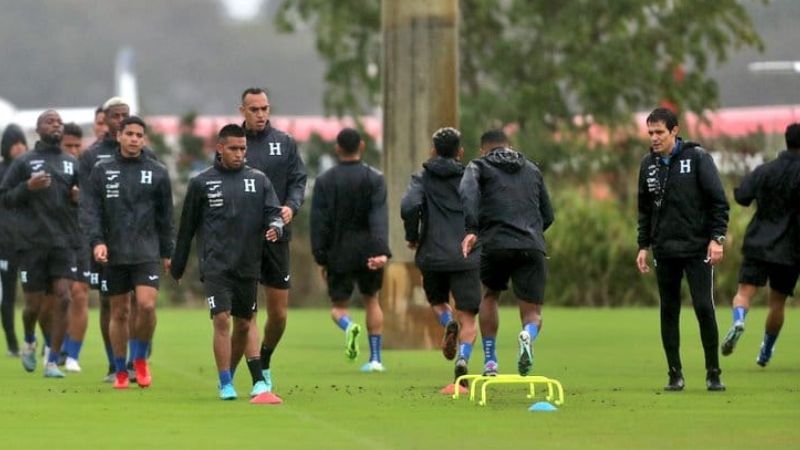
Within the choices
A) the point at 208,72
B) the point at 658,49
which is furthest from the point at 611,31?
the point at 208,72

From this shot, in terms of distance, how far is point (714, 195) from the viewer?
16.4 meters

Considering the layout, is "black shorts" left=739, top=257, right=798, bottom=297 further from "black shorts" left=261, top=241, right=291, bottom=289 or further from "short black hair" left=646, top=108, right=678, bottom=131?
"black shorts" left=261, top=241, right=291, bottom=289

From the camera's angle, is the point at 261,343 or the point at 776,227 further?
the point at 776,227

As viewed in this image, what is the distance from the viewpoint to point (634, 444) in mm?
12555

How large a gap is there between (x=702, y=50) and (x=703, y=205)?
32559mm

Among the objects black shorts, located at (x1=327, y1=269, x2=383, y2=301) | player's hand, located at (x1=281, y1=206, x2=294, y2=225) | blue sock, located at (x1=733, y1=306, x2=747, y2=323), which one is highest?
player's hand, located at (x1=281, y1=206, x2=294, y2=225)

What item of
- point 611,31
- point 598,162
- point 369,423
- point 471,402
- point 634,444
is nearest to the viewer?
point 634,444

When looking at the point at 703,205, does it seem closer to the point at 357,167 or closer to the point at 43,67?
the point at 357,167

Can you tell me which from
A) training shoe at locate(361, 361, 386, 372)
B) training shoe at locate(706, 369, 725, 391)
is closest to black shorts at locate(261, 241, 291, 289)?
training shoe at locate(706, 369, 725, 391)

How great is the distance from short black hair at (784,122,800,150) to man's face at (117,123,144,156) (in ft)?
19.6

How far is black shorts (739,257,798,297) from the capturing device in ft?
64.4

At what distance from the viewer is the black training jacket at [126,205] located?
17188mm

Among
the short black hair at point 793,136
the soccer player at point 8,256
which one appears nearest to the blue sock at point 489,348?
the short black hair at point 793,136

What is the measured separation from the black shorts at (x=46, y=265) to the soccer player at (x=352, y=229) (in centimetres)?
229
